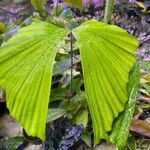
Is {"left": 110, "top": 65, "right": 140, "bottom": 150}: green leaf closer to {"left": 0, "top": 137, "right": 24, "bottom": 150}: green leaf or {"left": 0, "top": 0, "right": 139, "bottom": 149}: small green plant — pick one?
{"left": 0, "top": 0, "right": 139, "bottom": 149}: small green plant

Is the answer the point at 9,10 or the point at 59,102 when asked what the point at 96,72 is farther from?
the point at 9,10

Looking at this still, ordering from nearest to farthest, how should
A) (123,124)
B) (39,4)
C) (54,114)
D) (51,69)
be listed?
(51,69), (123,124), (54,114), (39,4)

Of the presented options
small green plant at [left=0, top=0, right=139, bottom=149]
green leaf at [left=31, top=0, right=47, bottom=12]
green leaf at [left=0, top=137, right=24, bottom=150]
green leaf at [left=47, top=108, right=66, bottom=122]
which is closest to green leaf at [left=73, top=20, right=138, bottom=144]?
small green plant at [left=0, top=0, right=139, bottom=149]

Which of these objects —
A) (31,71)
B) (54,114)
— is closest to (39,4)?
(54,114)

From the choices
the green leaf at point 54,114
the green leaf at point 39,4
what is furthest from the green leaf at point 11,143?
the green leaf at point 39,4

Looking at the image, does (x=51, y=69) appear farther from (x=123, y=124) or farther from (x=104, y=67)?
(x=123, y=124)
